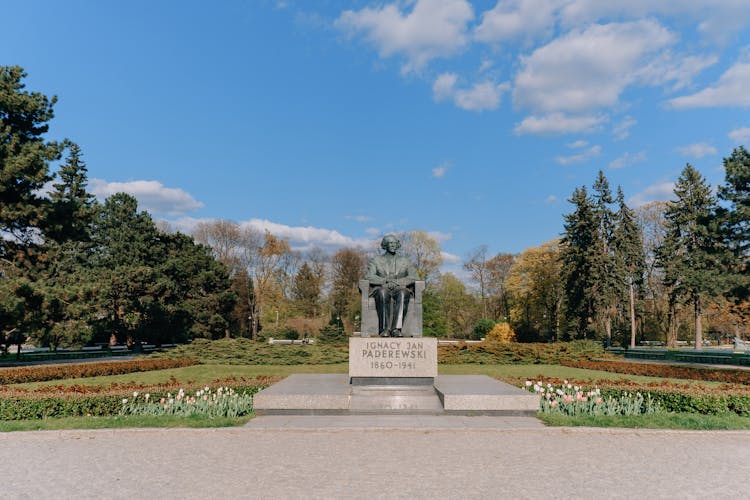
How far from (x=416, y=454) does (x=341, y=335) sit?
33891mm

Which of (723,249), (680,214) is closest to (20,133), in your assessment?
(723,249)

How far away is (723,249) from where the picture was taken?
30.5 m

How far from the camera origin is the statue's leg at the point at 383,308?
11.6 meters

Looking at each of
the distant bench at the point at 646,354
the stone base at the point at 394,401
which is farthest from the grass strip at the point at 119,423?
the distant bench at the point at 646,354

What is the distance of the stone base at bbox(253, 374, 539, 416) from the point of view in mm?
9852

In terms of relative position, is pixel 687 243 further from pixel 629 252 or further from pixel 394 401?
pixel 394 401

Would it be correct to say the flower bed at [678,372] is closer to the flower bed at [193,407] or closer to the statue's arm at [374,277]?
the statue's arm at [374,277]

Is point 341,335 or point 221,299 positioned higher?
point 221,299

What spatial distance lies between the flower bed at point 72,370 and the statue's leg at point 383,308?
1319 centimetres

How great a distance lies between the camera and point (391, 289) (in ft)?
38.4

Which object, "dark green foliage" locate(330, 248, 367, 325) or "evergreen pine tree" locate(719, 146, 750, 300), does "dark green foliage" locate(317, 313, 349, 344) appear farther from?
"evergreen pine tree" locate(719, 146, 750, 300)

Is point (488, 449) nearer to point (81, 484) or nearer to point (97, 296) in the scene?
point (81, 484)

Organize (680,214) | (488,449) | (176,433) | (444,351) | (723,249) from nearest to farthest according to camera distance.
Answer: (488,449)
(176,433)
(444,351)
(723,249)
(680,214)

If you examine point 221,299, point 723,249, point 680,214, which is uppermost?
point 680,214
